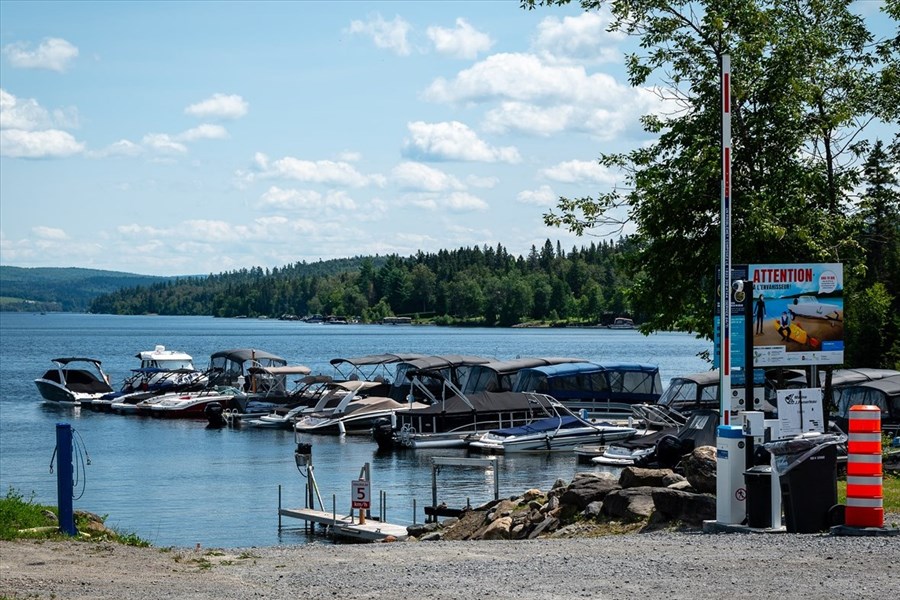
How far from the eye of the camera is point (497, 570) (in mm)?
11617

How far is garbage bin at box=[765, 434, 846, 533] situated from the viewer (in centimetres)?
1328

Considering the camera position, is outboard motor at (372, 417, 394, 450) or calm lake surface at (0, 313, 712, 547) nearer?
calm lake surface at (0, 313, 712, 547)

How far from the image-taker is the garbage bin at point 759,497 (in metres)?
13.5

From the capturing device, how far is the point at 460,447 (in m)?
46.9

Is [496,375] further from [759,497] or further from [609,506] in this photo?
[759,497]

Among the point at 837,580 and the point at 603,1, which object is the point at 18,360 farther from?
the point at 837,580

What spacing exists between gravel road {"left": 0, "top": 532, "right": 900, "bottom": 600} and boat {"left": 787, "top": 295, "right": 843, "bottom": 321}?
4937 mm

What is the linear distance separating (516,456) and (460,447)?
3.58m

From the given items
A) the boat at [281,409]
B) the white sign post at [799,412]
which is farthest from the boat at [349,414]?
the white sign post at [799,412]

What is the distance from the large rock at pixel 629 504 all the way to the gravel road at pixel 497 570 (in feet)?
6.79

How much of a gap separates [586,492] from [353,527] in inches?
308

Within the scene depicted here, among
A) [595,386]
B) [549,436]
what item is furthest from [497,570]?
[595,386]

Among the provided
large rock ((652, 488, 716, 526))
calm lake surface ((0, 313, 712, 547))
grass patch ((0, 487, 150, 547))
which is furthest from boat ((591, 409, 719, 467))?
grass patch ((0, 487, 150, 547))

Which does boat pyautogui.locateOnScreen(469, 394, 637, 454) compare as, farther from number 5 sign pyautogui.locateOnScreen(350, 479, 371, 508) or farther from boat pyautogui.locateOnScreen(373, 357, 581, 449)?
number 5 sign pyautogui.locateOnScreen(350, 479, 371, 508)
